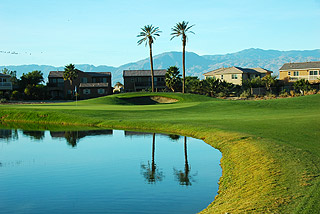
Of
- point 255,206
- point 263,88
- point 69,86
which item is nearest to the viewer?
point 255,206

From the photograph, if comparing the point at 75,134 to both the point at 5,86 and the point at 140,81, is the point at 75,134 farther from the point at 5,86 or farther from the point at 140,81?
the point at 140,81

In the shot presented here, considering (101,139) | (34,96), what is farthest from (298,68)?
(101,139)

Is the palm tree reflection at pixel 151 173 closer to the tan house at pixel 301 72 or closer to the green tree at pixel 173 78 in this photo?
the green tree at pixel 173 78

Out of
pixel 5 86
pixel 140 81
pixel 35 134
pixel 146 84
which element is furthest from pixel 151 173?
pixel 140 81

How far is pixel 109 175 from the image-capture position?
63.0ft

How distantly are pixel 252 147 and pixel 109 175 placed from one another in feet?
26.4

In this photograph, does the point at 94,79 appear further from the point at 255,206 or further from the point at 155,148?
the point at 255,206

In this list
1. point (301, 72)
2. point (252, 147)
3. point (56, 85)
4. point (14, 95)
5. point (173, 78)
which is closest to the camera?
point (252, 147)

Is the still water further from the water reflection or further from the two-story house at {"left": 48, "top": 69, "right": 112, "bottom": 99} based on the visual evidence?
the two-story house at {"left": 48, "top": 69, "right": 112, "bottom": 99}

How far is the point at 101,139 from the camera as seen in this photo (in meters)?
32.3

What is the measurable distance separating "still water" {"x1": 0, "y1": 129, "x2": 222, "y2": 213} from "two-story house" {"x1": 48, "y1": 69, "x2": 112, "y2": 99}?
2813 inches

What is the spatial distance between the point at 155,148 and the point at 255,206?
15.8 meters

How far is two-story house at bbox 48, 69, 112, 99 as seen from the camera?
103 metres

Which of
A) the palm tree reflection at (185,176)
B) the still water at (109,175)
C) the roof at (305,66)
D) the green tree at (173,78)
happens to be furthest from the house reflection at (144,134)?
the roof at (305,66)
